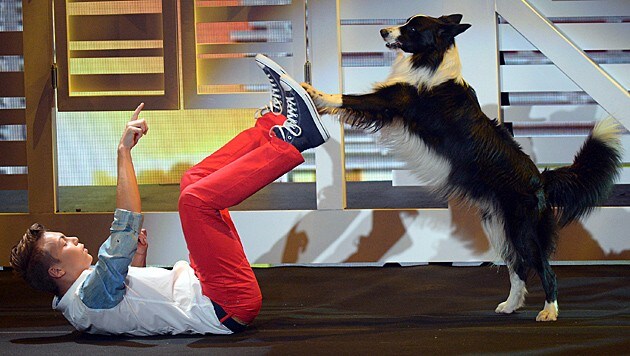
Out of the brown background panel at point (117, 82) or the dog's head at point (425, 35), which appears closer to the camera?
the dog's head at point (425, 35)

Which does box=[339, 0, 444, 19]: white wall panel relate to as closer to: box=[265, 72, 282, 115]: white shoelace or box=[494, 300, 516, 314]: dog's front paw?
box=[265, 72, 282, 115]: white shoelace

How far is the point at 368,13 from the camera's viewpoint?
14.1ft

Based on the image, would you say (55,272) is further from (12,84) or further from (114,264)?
(12,84)

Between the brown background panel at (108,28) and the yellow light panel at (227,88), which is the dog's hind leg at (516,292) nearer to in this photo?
the yellow light panel at (227,88)

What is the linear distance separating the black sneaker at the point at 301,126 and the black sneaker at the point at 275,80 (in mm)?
80

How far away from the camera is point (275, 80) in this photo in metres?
2.77

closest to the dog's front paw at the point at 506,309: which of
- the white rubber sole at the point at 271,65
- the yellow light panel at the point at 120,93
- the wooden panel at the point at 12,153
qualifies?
the white rubber sole at the point at 271,65

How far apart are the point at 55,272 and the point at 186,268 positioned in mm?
412

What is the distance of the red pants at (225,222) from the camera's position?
2543mm

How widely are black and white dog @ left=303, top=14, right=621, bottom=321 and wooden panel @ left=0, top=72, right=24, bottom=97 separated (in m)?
2.16

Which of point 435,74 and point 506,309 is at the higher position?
point 435,74

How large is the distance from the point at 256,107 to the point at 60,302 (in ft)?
6.57

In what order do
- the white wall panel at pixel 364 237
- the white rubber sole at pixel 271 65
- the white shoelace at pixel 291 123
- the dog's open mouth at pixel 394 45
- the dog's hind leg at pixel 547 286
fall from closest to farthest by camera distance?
1. the white shoelace at pixel 291 123
2. the white rubber sole at pixel 271 65
3. the dog's hind leg at pixel 547 286
4. the dog's open mouth at pixel 394 45
5. the white wall panel at pixel 364 237

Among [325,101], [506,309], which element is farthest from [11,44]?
[506,309]
